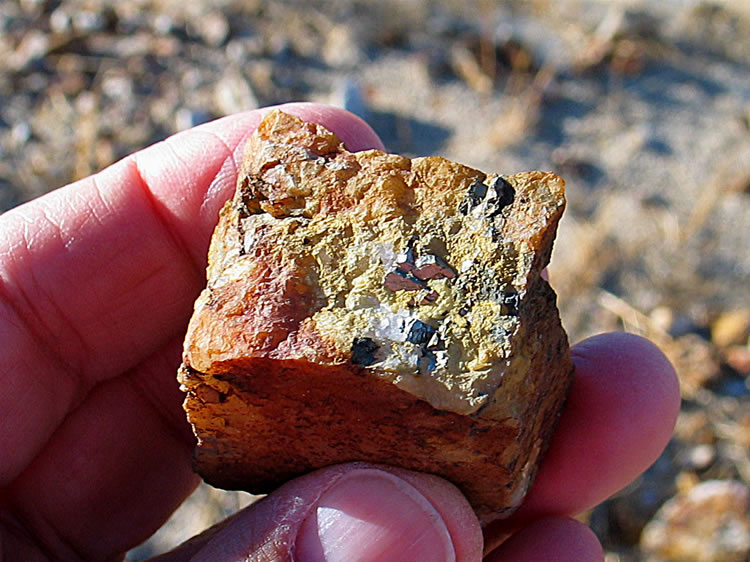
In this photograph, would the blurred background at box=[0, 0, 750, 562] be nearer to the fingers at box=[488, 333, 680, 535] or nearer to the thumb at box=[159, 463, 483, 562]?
the fingers at box=[488, 333, 680, 535]

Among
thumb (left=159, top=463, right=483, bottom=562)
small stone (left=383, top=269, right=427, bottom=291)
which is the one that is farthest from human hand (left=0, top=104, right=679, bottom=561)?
small stone (left=383, top=269, right=427, bottom=291)

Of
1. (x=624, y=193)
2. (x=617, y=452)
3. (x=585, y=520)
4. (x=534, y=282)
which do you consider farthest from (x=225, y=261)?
(x=624, y=193)

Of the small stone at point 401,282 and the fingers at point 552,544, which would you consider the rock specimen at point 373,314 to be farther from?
the fingers at point 552,544

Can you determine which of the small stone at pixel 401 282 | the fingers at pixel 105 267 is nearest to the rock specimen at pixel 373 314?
the small stone at pixel 401 282

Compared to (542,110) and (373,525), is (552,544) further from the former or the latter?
(542,110)

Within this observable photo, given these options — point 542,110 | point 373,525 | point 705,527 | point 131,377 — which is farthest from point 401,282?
point 542,110
